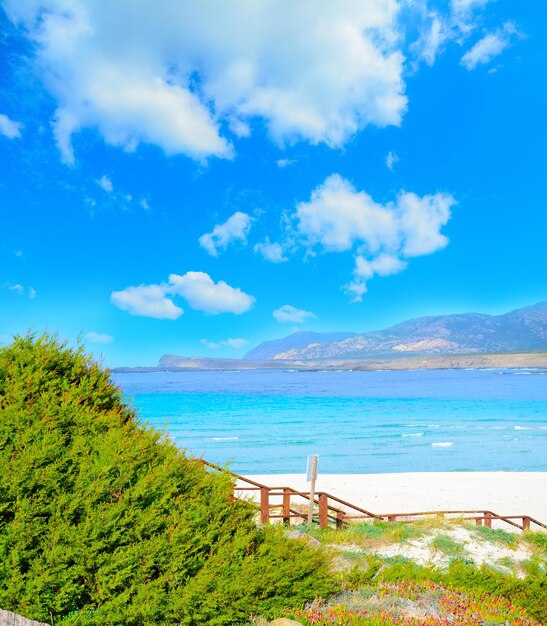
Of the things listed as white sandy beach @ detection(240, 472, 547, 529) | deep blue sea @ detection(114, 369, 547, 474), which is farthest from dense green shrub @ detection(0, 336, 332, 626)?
white sandy beach @ detection(240, 472, 547, 529)

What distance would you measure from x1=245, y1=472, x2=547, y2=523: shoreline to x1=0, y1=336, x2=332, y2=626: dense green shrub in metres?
19.1

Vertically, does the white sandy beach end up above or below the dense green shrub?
below

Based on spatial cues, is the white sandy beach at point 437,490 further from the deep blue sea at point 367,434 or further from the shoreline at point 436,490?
the deep blue sea at point 367,434

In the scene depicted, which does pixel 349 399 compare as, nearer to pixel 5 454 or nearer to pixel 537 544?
pixel 537 544

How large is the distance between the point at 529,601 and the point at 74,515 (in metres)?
5.81

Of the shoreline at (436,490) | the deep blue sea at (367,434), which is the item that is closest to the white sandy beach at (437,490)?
the shoreline at (436,490)

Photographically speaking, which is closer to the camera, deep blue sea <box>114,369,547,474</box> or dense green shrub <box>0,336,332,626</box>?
dense green shrub <box>0,336,332,626</box>

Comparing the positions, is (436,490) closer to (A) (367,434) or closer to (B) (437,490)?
(B) (437,490)

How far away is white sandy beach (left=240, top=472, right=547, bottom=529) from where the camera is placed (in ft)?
78.3

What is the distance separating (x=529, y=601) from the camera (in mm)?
6793

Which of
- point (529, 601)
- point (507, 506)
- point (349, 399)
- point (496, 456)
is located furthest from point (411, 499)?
point (349, 399)

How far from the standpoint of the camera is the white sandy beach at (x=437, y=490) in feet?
78.3

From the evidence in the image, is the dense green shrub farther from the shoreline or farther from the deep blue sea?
the shoreline

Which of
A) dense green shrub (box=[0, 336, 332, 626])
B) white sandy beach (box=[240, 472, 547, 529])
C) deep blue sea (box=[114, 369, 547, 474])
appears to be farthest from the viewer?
deep blue sea (box=[114, 369, 547, 474])
